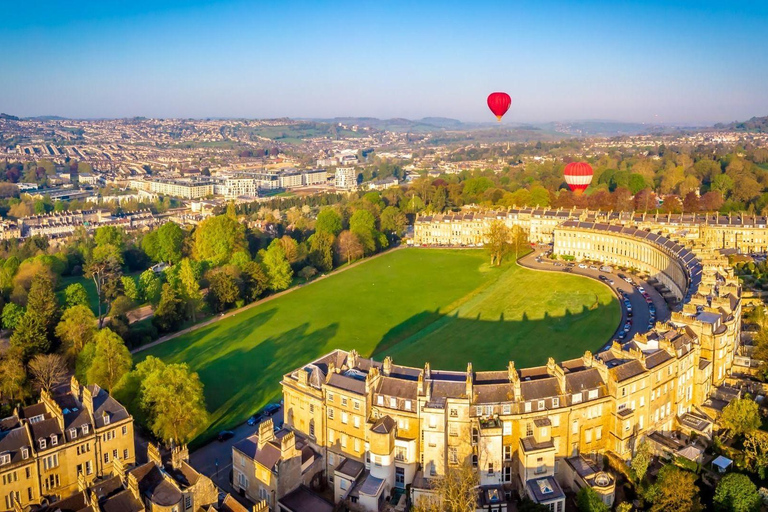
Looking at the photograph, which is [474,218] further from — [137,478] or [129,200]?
[129,200]

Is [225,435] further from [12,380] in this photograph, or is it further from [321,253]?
[321,253]

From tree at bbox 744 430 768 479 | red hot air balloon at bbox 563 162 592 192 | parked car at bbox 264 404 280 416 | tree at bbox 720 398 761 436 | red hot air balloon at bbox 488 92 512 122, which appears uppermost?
red hot air balloon at bbox 488 92 512 122

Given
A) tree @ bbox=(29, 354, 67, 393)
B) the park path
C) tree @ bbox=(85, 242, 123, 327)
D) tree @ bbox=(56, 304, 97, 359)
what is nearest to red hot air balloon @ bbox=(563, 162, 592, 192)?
the park path

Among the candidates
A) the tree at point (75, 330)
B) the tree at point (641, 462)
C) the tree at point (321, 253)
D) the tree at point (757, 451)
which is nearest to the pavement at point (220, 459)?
the tree at point (75, 330)

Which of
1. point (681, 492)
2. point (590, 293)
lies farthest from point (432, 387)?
point (590, 293)

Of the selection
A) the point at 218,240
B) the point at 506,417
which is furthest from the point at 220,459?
the point at 218,240

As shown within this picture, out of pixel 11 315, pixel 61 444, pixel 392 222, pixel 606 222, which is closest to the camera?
pixel 61 444

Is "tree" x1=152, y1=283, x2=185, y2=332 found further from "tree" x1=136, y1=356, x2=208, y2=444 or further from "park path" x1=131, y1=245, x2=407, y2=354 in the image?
"tree" x1=136, y1=356, x2=208, y2=444
